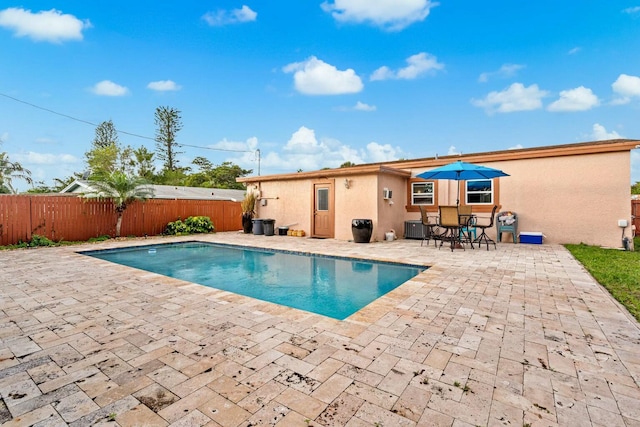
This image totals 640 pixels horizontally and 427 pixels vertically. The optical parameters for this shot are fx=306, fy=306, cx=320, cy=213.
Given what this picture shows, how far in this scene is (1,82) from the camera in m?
13.6

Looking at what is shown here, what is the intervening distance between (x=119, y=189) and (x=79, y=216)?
1.52 meters

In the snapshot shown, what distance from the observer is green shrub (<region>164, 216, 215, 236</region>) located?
12.4m

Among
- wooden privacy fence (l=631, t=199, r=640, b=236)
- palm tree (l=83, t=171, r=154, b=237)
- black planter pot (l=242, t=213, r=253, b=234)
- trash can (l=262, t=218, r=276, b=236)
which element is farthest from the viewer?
black planter pot (l=242, t=213, r=253, b=234)

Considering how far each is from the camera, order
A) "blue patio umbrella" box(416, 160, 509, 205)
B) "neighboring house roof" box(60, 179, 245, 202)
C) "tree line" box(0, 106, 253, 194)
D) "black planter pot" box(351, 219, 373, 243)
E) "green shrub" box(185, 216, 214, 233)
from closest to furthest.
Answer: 1. "blue patio umbrella" box(416, 160, 509, 205)
2. "black planter pot" box(351, 219, 373, 243)
3. "green shrub" box(185, 216, 214, 233)
4. "neighboring house roof" box(60, 179, 245, 202)
5. "tree line" box(0, 106, 253, 194)

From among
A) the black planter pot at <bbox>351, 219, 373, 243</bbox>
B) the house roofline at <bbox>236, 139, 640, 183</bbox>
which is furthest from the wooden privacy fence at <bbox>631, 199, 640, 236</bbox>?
the black planter pot at <bbox>351, 219, 373, 243</bbox>

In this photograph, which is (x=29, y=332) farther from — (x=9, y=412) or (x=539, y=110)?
(x=539, y=110)

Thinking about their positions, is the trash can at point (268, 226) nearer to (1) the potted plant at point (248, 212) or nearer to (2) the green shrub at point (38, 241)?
(1) the potted plant at point (248, 212)

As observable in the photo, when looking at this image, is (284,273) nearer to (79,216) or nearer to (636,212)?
(79,216)

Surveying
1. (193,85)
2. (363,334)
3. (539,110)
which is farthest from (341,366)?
(193,85)

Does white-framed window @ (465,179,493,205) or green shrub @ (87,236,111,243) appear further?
green shrub @ (87,236,111,243)

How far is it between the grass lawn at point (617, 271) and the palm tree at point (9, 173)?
19263 millimetres

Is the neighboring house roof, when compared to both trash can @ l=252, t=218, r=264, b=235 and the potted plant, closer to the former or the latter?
the potted plant

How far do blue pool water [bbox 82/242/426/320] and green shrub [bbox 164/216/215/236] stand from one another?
290cm

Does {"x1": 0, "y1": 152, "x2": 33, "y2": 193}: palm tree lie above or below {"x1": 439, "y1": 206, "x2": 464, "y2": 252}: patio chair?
above
